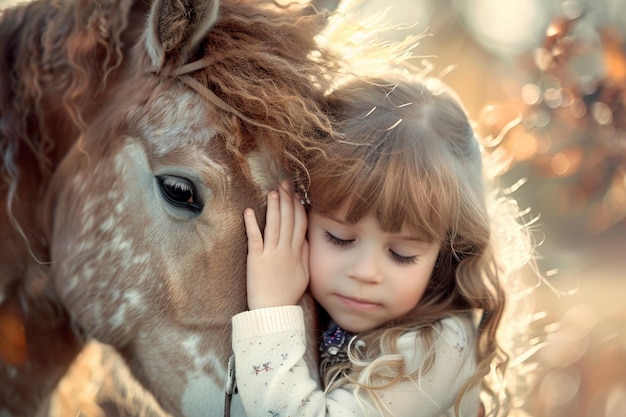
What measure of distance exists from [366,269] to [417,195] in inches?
8.9

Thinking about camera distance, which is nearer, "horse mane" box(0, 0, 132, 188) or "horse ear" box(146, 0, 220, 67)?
"horse ear" box(146, 0, 220, 67)

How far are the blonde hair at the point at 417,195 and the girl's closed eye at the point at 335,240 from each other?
0.07m

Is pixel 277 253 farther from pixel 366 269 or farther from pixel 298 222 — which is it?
pixel 366 269

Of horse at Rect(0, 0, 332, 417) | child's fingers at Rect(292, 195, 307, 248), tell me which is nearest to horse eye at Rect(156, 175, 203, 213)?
horse at Rect(0, 0, 332, 417)

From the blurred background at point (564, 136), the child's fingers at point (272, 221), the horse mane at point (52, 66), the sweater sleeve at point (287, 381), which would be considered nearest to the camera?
the sweater sleeve at point (287, 381)

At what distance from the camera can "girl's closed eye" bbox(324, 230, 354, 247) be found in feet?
5.39

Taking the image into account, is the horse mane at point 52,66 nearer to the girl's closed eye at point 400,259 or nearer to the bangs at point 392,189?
the bangs at point 392,189

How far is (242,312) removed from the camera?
1.57 metres

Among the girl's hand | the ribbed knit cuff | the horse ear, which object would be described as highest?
the horse ear

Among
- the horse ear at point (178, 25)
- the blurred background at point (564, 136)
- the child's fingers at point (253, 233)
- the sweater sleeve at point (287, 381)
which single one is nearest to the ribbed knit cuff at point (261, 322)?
the sweater sleeve at point (287, 381)

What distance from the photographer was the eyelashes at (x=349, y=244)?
1.64 metres

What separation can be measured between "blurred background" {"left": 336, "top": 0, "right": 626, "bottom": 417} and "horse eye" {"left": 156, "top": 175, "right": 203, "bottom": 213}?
2.58 ft

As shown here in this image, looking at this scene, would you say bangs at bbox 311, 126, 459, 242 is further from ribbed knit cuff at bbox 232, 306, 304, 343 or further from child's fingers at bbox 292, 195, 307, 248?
ribbed knit cuff at bbox 232, 306, 304, 343

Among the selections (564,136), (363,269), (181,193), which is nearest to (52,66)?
(181,193)
